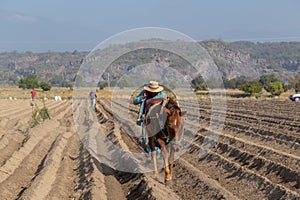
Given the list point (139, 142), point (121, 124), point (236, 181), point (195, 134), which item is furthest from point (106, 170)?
point (121, 124)

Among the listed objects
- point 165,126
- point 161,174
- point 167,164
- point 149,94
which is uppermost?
point 149,94

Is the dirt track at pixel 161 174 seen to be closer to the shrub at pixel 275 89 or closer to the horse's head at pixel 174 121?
the horse's head at pixel 174 121

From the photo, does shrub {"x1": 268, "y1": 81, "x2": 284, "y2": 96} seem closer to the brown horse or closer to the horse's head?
the brown horse

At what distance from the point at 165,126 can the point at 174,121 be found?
0.30 meters

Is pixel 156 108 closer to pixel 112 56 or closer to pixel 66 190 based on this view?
pixel 66 190

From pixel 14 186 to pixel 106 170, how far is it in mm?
2559

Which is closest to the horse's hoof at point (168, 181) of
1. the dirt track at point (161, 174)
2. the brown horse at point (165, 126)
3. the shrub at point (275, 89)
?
the brown horse at point (165, 126)

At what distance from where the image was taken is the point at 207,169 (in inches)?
484

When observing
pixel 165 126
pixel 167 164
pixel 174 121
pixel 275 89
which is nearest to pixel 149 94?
pixel 165 126

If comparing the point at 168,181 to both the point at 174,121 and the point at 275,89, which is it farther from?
the point at 275,89

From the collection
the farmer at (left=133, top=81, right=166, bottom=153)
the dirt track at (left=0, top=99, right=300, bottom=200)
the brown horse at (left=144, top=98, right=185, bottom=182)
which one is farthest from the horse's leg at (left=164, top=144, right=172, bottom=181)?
the farmer at (left=133, top=81, right=166, bottom=153)

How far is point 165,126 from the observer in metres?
10.2

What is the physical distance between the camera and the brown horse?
32.8 ft

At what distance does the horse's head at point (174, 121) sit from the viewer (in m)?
9.95
